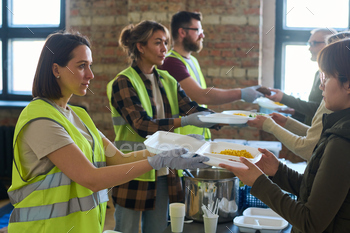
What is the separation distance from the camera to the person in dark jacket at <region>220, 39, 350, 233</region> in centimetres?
92

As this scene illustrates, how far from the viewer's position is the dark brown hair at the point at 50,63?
1330 millimetres

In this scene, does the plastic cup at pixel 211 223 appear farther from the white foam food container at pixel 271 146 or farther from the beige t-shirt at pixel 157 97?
the white foam food container at pixel 271 146

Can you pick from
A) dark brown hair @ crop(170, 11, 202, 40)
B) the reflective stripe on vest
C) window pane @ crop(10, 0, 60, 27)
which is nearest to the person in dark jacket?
the reflective stripe on vest

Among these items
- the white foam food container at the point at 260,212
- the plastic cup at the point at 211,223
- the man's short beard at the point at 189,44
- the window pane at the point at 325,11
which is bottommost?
the white foam food container at the point at 260,212

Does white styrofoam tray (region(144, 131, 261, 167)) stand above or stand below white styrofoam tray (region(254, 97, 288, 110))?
below

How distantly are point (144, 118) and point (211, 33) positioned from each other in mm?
1941

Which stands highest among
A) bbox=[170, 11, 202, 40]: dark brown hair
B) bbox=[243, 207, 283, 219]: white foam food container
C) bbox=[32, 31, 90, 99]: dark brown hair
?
bbox=[170, 11, 202, 40]: dark brown hair

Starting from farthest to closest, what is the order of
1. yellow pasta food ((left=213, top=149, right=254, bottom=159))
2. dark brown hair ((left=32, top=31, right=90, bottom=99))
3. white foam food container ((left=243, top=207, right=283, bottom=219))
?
white foam food container ((left=243, top=207, right=283, bottom=219)), yellow pasta food ((left=213, top=149, right=254, bottom=159)), dark brown hair ((left=32, top=31, right=90, bottom=99))

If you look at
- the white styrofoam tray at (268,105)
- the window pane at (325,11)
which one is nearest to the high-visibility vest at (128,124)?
the white styrofoam tray at (268,105)

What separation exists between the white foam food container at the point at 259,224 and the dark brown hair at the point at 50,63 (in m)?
0.86

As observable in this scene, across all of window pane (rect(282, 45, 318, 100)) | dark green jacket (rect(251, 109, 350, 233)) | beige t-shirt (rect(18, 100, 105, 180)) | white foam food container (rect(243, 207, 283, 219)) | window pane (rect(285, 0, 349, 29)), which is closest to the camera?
dark green jacket (rect(251, 109, 350, 233))

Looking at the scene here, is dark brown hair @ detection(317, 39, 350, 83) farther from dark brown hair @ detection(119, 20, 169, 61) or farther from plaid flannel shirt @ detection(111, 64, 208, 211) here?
dark brown hair @ detection(119, 20, 169, 61)

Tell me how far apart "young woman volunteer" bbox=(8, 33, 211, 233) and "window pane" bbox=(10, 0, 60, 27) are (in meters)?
3.01

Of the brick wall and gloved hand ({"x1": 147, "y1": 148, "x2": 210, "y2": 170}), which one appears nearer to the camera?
gloved hand ({"x1": 147, "y1": 148, "x2": 210, "y2": 170})
